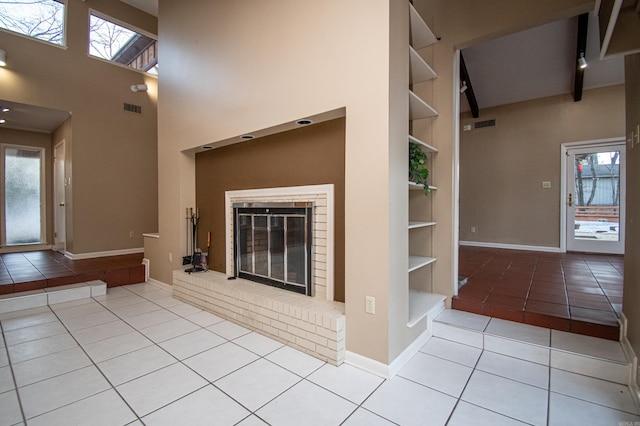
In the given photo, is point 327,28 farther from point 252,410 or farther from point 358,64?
point 252,410

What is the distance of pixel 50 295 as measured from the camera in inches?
138

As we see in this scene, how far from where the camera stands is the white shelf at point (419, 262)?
2.40 metres

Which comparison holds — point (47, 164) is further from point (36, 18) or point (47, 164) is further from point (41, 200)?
point (36, 18)

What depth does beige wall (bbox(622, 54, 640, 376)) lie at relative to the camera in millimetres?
1751

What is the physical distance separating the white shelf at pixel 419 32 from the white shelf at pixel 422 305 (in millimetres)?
2358

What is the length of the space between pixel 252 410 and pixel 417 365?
3.88ft

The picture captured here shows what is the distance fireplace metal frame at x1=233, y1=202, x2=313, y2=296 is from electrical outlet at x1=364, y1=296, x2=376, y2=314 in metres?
0.77

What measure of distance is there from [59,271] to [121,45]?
4.33 meters

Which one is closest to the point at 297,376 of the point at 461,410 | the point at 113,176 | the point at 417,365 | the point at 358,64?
the point at 417,365

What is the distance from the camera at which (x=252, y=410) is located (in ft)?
5.41

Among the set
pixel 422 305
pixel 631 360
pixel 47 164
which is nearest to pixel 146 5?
pixel 47 164

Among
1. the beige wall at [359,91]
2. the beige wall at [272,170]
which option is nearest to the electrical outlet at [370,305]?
the beige wall at [359,91]

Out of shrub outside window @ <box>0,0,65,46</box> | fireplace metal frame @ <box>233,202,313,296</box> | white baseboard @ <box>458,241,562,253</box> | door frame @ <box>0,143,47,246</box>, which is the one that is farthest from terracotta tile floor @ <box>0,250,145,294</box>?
white baseboard @ <box>458,241,562,253</box>

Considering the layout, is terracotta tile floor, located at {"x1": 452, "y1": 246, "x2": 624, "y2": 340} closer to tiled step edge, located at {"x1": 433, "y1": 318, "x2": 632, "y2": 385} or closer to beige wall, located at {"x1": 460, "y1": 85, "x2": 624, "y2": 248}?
tiled step edge, located at {"x1": 433, "y1": 318, "x2": 632, "y2": 385}
